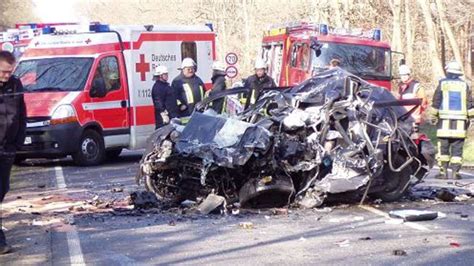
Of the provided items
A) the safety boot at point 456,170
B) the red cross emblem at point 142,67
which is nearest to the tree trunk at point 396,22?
the red cross emblem at point 142,67

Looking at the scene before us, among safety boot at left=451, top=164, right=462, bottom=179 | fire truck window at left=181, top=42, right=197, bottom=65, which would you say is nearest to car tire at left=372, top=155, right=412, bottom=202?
safety boot at left=451, top=164, right=462, bottom=179

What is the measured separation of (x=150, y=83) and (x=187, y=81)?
2706 mm

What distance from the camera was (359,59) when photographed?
17.8m

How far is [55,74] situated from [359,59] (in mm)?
6339

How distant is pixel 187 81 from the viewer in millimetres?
13750

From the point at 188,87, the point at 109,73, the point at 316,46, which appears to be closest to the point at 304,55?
the point at 316,46

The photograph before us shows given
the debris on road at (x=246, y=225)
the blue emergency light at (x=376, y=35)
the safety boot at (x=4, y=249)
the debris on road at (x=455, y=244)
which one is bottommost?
the debris on road at (x=246, y=225)

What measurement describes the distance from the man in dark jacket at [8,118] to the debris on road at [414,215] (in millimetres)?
3743

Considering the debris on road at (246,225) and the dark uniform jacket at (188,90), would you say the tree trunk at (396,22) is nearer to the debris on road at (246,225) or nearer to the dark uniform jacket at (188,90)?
the dark uniform jacket at (188,90)

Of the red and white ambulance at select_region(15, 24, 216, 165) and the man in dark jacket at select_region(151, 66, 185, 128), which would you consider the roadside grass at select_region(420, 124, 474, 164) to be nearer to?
the man in dark jacket at select_region(151, 66, 185, 128)

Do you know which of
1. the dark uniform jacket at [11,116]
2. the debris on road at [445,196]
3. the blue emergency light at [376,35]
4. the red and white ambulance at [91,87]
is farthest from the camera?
the blue emergency light at [376,35]

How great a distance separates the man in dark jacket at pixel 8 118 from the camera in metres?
7.15

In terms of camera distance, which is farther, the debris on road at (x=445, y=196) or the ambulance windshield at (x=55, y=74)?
the ambulance windshield at (x=55, y=74)

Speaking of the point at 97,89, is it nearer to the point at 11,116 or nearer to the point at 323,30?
the point at 323,30
